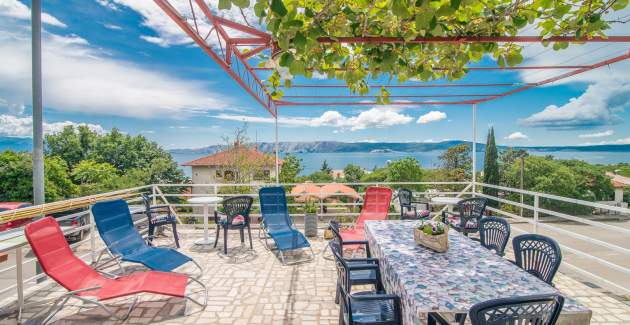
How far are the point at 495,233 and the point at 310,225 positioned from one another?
347cm

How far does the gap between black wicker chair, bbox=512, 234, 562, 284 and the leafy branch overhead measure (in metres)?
1.44

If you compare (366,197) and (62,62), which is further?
(62,62)

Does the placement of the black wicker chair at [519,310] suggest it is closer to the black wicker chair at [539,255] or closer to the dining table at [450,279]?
the dining table at [450,279]

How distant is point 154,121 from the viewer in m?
46.6

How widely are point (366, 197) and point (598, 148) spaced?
41232 mm

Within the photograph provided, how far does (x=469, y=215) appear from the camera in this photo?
5.08m

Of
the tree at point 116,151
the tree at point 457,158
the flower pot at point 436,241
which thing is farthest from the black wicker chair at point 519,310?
the tree at point 116,151

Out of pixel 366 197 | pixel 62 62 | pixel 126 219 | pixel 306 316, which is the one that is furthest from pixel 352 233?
pixel 62 62

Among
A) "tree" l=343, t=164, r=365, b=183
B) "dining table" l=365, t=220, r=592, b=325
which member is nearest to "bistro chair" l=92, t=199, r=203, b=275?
"dining table" l=365, t=220, r=592, b=325

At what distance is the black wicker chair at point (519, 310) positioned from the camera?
4.48 ft

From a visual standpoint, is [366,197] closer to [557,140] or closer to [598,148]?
[557,140]

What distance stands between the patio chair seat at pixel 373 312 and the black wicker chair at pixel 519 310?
0.75 metres

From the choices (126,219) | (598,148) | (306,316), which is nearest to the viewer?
(306,316)

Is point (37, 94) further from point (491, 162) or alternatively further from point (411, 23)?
point (491, 162)
